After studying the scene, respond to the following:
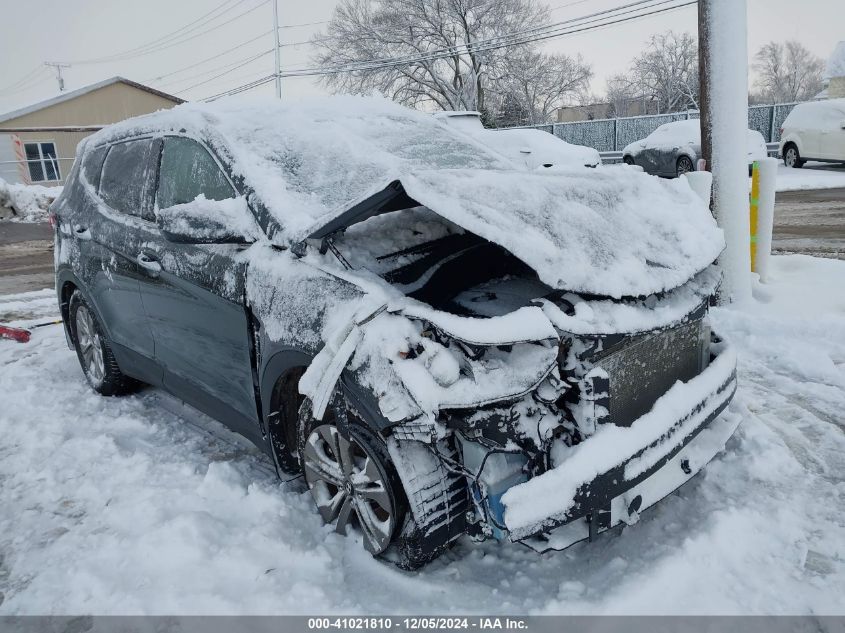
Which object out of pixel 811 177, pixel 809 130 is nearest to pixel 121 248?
pixel 811 177

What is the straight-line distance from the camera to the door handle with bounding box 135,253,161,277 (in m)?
3.47

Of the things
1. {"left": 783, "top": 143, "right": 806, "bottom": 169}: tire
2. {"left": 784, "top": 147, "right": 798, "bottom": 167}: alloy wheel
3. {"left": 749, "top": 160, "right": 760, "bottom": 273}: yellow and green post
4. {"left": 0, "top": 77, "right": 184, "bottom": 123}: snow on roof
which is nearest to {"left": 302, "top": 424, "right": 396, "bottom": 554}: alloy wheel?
{"left": 749, "top": 160, "right": 760, "bottom": 273}: yellow and green post

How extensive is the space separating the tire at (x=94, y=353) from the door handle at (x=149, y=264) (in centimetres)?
103

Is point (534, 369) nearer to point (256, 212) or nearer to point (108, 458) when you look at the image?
point (256, 212)

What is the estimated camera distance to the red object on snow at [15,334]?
6.04 metres

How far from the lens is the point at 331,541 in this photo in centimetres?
278

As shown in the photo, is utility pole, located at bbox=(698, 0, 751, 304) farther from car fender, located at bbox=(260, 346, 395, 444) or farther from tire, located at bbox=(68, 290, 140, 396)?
tire, located at bbox=(68, 290, 140, 396)

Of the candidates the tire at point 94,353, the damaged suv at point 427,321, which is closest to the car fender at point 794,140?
the damaged suv at point 427,321

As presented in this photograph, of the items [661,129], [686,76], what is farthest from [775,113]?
[686,76]

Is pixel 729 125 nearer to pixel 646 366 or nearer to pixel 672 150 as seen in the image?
pixel 646 366

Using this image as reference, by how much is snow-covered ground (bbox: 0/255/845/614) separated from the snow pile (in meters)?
17.5

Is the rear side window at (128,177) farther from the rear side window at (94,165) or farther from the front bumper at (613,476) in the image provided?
the front bumper at (613,476)

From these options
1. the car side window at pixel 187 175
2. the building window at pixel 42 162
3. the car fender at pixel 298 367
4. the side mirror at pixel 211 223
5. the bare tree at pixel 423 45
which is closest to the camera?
the car fender at pixel 298 367

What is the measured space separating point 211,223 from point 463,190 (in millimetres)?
1105
